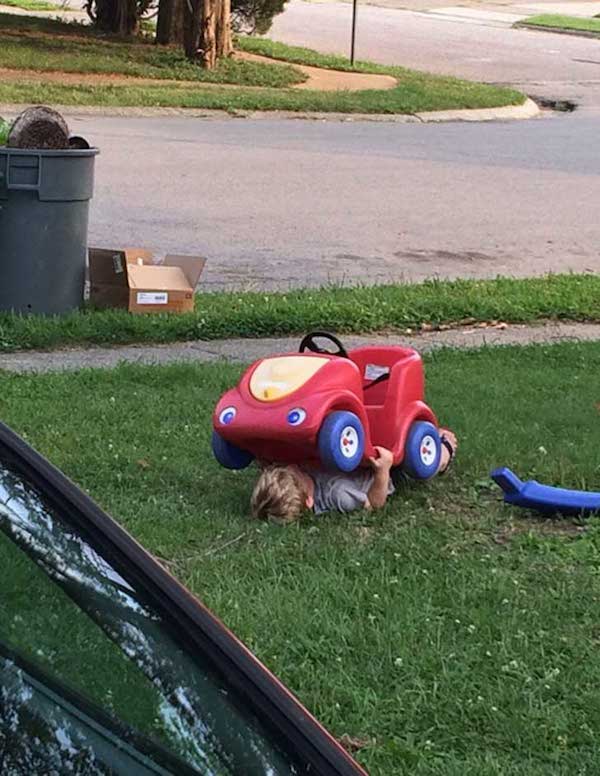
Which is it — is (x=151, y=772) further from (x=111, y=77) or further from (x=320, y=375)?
(x=111, y=77)

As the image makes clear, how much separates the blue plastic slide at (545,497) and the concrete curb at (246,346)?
8.27ft

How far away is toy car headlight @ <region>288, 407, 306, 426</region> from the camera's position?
15.2 feet

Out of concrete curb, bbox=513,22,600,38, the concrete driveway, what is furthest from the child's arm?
concrete curb, bbox=513,22,600,38

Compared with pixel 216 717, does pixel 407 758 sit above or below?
below

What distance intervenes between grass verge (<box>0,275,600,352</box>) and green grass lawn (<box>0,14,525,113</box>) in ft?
32.7

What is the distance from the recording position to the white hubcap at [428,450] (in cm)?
514

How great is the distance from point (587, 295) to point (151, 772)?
7604mm

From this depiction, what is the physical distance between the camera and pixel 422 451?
5137 millimetres

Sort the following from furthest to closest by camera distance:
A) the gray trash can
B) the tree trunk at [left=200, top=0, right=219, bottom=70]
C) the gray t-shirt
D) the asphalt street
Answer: the tree trunk at [left=200, top=0, right=219, bottom=70] → the asphalt street → the gray trash can → the gray t-shirt

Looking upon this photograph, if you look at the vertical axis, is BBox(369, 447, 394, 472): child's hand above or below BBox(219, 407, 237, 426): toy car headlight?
below

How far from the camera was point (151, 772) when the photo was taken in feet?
5.80

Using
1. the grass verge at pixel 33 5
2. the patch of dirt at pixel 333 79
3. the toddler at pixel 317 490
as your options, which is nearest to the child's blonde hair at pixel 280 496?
the toddler at pixel 317 490

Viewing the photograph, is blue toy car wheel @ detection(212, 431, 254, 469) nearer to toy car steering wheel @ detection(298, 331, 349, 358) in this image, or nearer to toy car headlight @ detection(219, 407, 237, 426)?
toy car headlight @ detection(219, 407, 237, 426)

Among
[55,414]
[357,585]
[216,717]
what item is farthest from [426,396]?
[216,717]
